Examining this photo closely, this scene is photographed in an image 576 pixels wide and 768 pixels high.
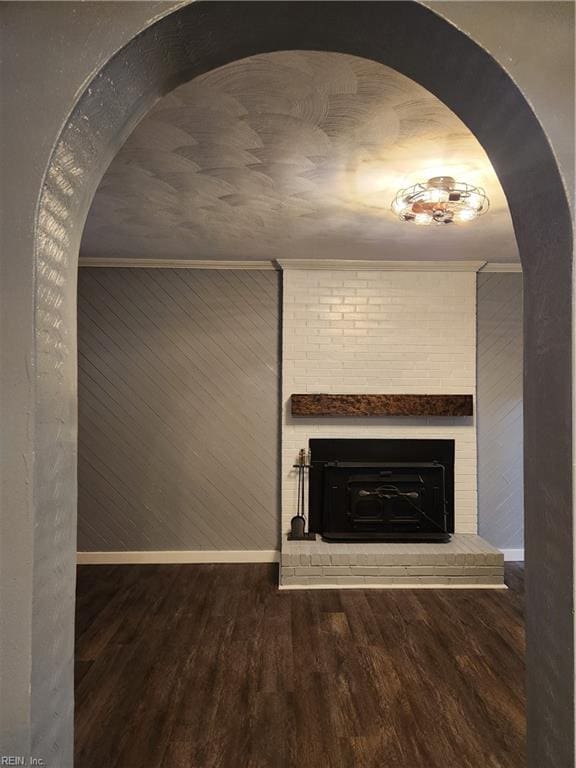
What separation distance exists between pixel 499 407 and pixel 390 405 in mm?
1026

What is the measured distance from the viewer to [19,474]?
0.87 metres

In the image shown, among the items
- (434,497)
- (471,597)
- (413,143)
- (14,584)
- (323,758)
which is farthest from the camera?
(434,497)

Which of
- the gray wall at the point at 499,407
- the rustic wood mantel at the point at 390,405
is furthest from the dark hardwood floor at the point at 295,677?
the rustic wood mantel at the point at 390,405

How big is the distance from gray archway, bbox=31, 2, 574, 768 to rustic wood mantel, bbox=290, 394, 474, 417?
3468 millimetres

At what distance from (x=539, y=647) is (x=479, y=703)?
180cm

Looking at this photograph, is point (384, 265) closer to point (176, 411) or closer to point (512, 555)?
point (176, 411)

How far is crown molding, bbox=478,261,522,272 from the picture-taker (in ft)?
15.1

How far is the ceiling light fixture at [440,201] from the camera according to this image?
2725 mm

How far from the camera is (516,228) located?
1080mm

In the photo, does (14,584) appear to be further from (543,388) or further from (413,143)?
(413,143)

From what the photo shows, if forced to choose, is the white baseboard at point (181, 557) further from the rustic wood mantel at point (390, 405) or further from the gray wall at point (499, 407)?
the gray wall at point (499, 407)

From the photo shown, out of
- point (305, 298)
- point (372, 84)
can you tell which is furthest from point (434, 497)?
point (372, 84)

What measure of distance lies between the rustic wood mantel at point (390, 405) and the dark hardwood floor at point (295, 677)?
1443mm

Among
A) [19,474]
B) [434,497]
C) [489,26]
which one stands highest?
[489,26]
